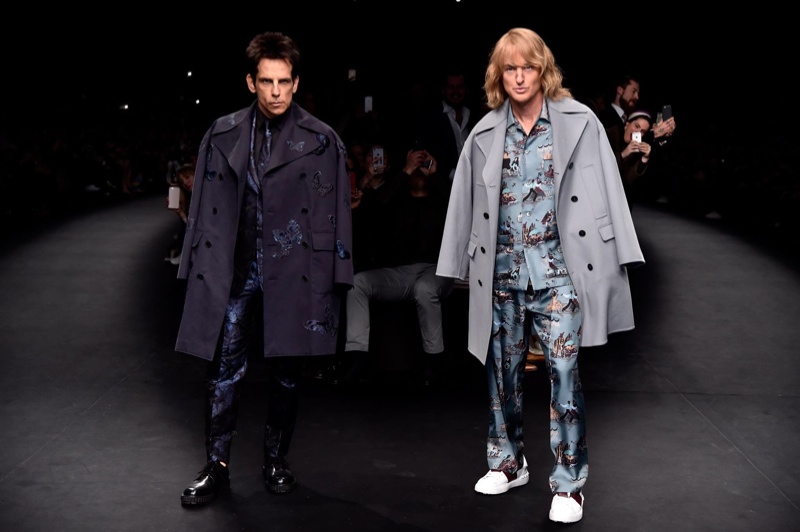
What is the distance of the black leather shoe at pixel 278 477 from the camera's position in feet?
12.9

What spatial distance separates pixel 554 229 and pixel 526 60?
565 mm

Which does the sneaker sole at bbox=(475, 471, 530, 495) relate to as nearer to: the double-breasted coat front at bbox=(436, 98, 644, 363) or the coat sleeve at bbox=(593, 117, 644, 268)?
the double-breasted coat front at bbox=(436, 98, 644, 363)

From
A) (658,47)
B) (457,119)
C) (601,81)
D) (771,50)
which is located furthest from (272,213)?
(601,81)

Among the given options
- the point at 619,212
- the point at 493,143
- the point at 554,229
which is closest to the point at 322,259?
the point at 493,143

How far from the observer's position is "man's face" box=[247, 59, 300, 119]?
3.72m

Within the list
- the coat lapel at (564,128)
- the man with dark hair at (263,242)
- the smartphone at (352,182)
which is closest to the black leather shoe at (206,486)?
the man with dark hair at (263,242)

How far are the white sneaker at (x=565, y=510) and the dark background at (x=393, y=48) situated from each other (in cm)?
884

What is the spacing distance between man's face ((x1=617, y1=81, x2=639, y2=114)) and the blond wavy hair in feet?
8.58

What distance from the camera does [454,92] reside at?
7.07m

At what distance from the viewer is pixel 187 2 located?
15.9 metres

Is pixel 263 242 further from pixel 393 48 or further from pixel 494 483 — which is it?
pixel 393 48

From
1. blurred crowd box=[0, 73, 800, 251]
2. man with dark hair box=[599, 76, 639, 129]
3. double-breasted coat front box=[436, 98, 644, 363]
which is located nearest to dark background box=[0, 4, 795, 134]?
blurred crowd box=[0, 73, 800, 251]

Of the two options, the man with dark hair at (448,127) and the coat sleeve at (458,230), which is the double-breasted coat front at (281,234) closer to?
the coat sleeve at (458,230)

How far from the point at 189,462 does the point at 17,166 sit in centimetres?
835
